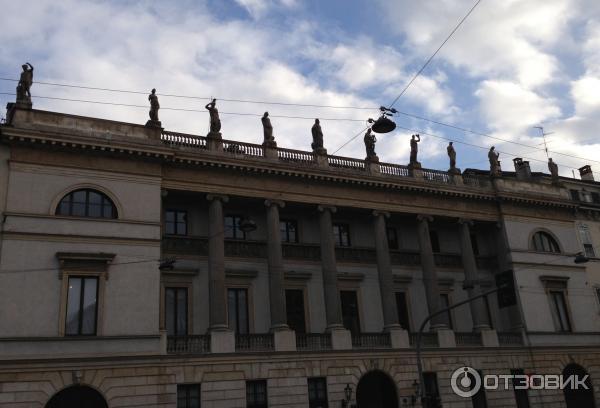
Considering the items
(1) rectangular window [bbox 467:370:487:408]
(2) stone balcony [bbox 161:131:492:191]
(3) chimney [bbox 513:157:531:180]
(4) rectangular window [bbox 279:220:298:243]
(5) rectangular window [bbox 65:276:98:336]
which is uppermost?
(3) chimney [bbox 513:157:531:180]

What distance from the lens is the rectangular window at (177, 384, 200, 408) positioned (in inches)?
1033

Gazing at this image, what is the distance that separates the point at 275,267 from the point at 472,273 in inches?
529

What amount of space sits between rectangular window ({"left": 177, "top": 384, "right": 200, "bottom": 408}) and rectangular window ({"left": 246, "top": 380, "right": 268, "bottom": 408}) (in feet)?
8.04

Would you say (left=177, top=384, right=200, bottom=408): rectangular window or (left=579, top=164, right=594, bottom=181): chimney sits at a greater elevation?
(left=579, top=164, right=594, bottom=181): chimney

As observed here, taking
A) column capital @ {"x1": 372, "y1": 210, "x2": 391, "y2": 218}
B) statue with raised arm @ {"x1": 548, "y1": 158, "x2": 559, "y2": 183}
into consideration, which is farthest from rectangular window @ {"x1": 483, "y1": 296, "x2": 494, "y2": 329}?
statue with raised arm @ {"x1": 548, "y1": 158, "x2": 559, "y2": 183}

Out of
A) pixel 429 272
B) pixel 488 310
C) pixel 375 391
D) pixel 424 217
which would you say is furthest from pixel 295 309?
pixel 488 310

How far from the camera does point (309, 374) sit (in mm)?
29094

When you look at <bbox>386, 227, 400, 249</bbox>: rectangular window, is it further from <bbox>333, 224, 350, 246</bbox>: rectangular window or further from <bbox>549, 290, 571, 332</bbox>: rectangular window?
<bbox>549, 290, 571, 332</bbox>: rectangular window

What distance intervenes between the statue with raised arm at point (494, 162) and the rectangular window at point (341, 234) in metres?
11.6

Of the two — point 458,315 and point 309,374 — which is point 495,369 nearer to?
point 458,315

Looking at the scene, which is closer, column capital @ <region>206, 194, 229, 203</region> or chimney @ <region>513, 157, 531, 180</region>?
column capital @ <region>206, 194, 229, 203</region>

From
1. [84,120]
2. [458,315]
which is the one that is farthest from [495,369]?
[84,120]

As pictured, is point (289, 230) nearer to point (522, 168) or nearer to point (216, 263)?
point (216, 263)

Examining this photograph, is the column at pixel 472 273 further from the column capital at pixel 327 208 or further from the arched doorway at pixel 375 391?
the column capital at pixel 327 208
